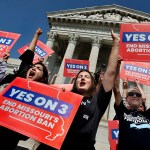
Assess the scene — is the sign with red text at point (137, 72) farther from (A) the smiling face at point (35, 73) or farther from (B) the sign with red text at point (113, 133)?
(A) the smiling face at point (35, 73)

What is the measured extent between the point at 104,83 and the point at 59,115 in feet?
3.27

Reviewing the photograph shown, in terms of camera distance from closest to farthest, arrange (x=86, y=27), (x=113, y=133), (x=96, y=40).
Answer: (x=113, y=133) < (x=96, y=40) < (x=86, y=27)

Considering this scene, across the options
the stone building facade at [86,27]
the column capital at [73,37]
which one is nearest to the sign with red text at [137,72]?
the stone building facade at [86,27]

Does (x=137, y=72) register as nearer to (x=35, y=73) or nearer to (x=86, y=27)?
(x=35, y=73)

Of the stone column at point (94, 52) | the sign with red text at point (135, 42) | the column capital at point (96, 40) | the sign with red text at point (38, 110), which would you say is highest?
the column capital at point (96, 40)

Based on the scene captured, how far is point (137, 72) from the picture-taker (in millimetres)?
11969

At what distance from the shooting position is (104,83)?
408 cm

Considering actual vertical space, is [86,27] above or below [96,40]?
above

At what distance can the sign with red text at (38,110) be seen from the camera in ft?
11.1

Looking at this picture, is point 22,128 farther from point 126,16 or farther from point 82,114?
point 126,16

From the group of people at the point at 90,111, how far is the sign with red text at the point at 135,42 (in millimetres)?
2927

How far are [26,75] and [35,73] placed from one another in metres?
0.25

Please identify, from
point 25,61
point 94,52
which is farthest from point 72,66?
point 94,52

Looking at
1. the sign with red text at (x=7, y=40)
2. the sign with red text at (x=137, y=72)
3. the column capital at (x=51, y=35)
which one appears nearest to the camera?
the sign with red text at (x=137, y=72)
